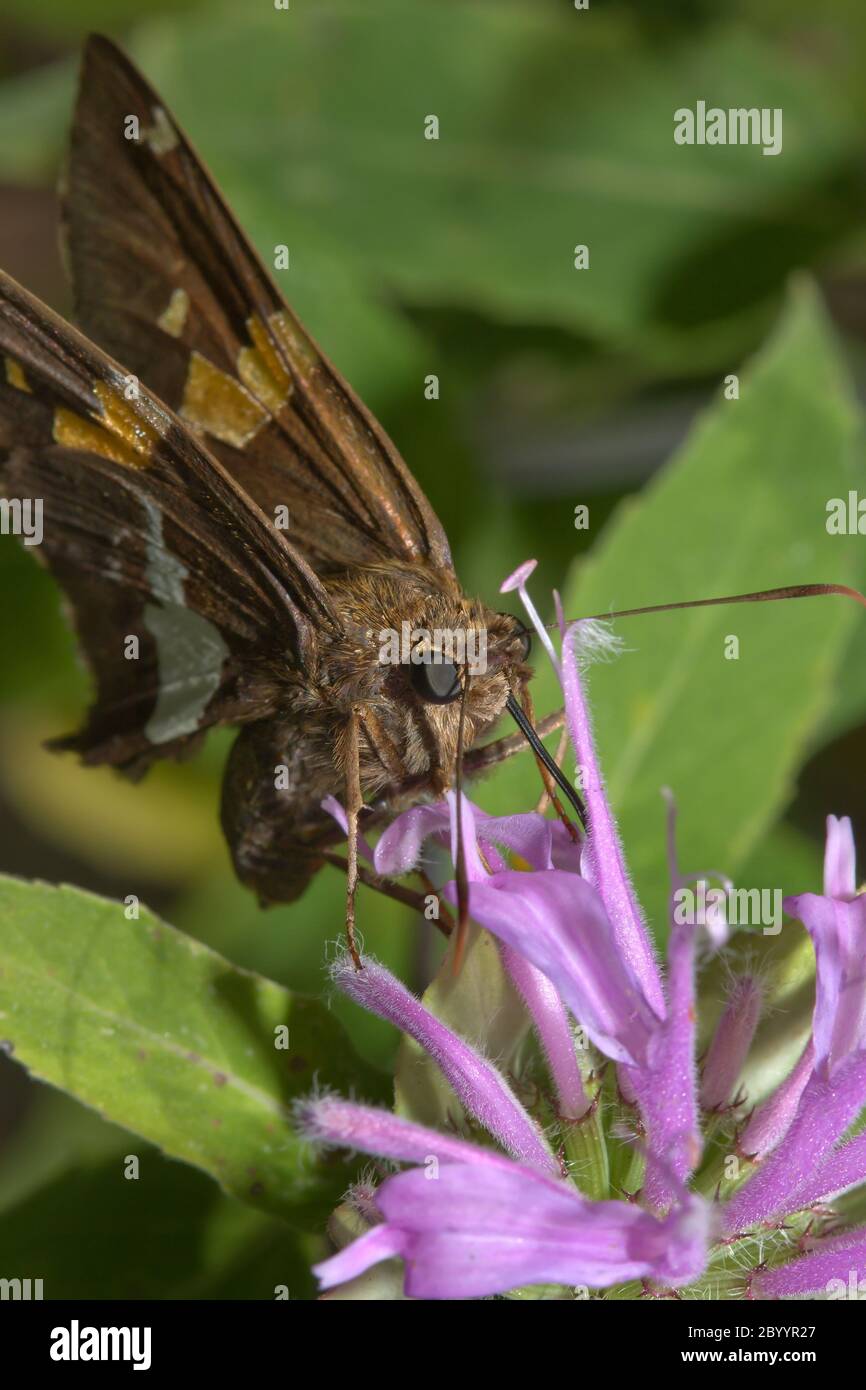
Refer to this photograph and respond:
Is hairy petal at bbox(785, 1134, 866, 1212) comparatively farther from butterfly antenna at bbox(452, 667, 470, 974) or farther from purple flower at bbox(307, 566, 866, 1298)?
butterfly antenna at bbox(452, 667, 470, 974)

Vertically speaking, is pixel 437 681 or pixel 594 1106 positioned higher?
pixel 437 681

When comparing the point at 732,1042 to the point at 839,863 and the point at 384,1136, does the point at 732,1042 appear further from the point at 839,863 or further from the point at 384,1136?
the point at 384,1136

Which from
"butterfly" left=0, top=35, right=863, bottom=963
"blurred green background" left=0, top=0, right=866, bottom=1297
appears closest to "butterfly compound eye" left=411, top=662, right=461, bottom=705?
"butterfly" left=0, top=35, right=863, bottom=963

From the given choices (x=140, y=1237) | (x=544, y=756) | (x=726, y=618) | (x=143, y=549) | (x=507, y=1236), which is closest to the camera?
(x=507, y=1236)

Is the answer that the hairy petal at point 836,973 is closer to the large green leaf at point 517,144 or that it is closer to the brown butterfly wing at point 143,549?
the brown butterfly wing at point 143,549

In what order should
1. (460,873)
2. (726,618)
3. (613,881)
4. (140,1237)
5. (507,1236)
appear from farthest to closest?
(726,618) < (140,1237) < (613,881) < (460,873) < (507,1236)

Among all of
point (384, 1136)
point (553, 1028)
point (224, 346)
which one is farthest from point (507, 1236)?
point (224, 346)
